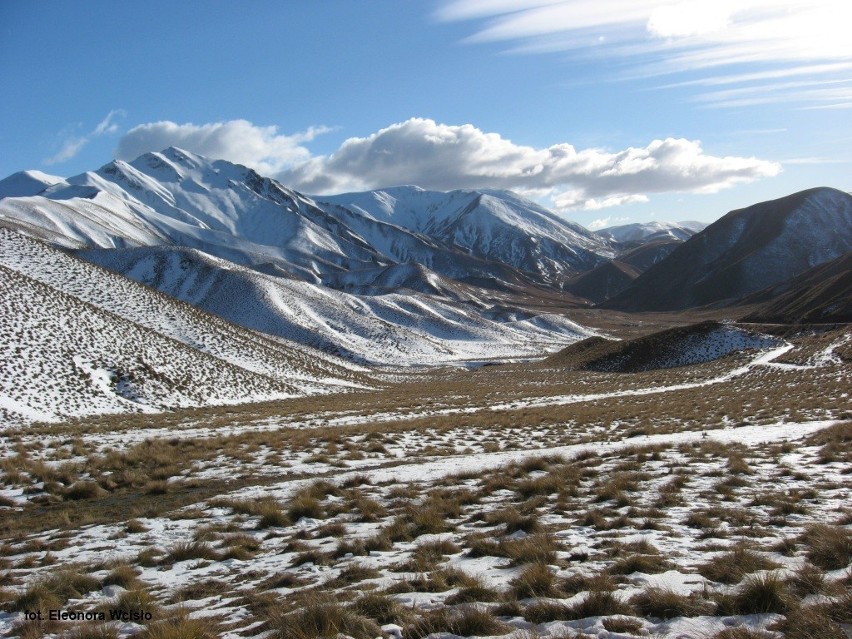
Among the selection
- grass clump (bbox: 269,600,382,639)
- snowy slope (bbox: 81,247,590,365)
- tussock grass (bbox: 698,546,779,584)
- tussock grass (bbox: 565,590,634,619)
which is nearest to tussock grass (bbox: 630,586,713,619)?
tussock grass (bbox: 565,590,634,619)

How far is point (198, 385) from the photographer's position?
3428 cm

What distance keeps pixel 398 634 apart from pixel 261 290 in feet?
310

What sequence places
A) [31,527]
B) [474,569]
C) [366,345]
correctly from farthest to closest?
[366,345] → [31,527] → [474,569]

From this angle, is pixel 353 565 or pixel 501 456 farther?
pixel 501 456

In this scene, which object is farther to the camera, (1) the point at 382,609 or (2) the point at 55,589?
(2) the point at 55,589

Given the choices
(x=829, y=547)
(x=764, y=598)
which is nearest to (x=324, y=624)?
(x=764, y=598)

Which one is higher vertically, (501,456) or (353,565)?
(353,565)

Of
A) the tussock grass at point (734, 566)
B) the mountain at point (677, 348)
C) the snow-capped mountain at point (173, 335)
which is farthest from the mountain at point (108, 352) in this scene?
the mountain at point (677, 348)

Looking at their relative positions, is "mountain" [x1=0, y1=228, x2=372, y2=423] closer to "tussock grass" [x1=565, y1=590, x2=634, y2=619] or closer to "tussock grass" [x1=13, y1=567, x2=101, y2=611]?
"tussock grass" [x1=13, y1=567, x2=101, y2=611]

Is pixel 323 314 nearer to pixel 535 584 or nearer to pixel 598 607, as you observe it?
pixel 535 584

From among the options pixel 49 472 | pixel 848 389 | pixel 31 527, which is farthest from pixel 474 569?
pixel 848 389

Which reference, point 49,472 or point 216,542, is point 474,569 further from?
point 49,472

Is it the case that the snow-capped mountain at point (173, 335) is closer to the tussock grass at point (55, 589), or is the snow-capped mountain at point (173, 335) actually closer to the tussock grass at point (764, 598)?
the tussock grass at point (55, 589)

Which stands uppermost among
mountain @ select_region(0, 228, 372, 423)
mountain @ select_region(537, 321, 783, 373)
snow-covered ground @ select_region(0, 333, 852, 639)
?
mountain @ select_region(0, 228, 372, 423)
